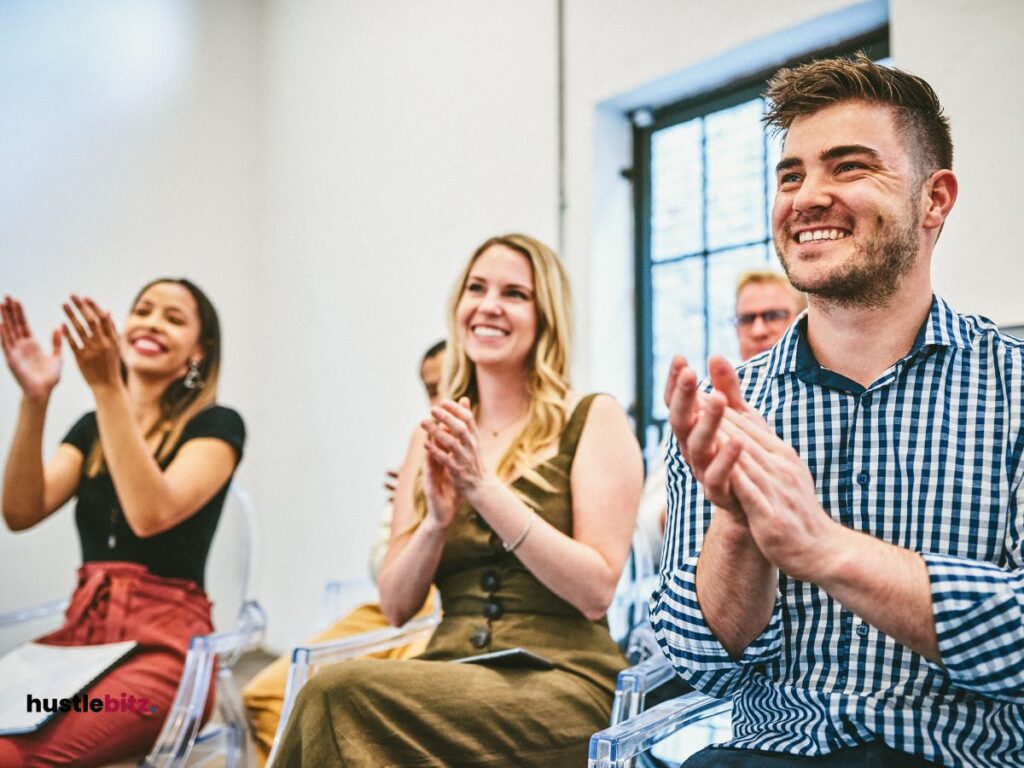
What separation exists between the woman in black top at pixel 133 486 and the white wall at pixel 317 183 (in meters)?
1.46

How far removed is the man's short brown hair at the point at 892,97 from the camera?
4.19 feet

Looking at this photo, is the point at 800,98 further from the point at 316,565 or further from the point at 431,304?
the point at 316,565

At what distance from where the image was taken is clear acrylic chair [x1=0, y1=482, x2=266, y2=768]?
6.41 ft

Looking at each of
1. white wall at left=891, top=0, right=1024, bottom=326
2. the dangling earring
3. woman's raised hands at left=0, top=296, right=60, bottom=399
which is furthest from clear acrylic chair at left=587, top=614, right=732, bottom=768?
woman's raised hands at left=0, top=296, right=60, bottom=399

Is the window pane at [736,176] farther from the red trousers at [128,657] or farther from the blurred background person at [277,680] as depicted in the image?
the red trousers at [128,657]

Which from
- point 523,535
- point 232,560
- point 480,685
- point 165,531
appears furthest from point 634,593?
point 165,531

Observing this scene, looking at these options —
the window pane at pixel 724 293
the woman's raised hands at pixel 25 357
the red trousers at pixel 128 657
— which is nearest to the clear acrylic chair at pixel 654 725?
the red trousers at pixel 128 657

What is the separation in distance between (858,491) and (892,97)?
21.6 inches

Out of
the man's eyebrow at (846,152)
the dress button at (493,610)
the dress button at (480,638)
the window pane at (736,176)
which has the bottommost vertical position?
the dress button at (480,638)

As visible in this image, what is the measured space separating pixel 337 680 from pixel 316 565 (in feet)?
10.5

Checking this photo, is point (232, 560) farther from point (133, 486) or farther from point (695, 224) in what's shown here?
point (695, 224)

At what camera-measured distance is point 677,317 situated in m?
3.37

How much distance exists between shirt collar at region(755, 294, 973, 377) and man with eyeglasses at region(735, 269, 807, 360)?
120 centimetres

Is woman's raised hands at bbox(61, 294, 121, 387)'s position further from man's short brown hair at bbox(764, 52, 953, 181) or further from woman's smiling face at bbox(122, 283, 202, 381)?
man's short brown hair at bbox(764, 52, 953, 181)
